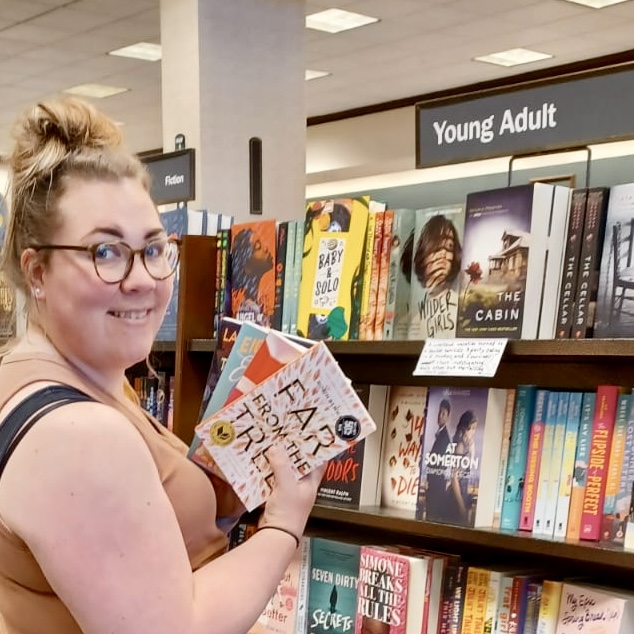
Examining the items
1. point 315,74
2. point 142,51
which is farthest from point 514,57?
point 142,51

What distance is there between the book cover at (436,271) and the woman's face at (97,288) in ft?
2.97

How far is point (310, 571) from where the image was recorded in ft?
8.05

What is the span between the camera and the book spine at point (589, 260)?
1.95 meters

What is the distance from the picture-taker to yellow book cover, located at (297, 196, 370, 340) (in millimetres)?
2316

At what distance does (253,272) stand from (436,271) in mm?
535

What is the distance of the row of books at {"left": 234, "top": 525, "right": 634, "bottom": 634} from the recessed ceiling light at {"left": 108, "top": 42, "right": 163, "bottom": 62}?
5.56 m

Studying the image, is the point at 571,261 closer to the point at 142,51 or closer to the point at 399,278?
the point at 399,278

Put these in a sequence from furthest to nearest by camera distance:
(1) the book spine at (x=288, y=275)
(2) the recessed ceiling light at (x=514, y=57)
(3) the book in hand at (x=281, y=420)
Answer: (2) the recessed ceiling light at (x=514, y=57), (1) the book spine at (x=288, y=275), (3) the book in hand at (x=281, y=420)

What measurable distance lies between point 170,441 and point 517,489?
82cm

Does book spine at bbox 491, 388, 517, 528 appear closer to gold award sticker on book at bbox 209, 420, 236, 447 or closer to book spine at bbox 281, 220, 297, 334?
book spine at bbox 281, 220, 297, 334

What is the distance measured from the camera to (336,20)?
22.7ft

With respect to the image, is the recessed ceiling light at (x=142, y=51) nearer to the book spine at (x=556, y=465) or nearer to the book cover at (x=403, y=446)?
the book cover at (x=403, y=446)

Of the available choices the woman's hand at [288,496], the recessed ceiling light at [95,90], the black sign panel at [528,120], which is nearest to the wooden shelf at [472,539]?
the woman's hand at [288,496]

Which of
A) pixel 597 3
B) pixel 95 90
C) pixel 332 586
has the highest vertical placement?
pixel 597 3
